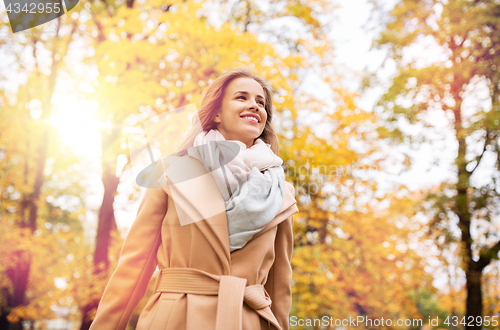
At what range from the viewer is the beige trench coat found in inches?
54.3

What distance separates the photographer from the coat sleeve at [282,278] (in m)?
1.65

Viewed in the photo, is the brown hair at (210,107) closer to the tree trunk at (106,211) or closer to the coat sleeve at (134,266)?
the coat sleeve at (134,266)

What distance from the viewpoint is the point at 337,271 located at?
21.9 ft

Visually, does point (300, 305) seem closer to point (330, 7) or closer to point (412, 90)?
point (412, 90)

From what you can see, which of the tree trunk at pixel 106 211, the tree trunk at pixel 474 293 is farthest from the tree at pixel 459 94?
the tree trunk at pixel 106 211

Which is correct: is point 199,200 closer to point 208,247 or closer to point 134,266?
point 208,247

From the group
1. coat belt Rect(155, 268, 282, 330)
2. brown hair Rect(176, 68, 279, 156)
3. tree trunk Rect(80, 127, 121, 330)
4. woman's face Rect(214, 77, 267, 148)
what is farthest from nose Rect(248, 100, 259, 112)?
tree trunk Rect(80, 127, 121, 330)

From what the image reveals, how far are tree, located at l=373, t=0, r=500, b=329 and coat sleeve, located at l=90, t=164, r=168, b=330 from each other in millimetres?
Answer: 6549

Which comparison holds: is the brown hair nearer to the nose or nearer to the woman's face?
the woman's face

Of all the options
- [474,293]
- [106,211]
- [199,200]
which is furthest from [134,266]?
[474,293]

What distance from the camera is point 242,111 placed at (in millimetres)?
1770

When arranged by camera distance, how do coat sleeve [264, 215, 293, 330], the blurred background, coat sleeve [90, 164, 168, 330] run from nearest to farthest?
1. coat sleeve [90, 164, 168, 330]
2. coat sleeve [264, 215, 293, 330]
3. the blurred background

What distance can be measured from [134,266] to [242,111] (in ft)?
2.98

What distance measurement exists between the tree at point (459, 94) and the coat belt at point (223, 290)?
6487 millimetres
